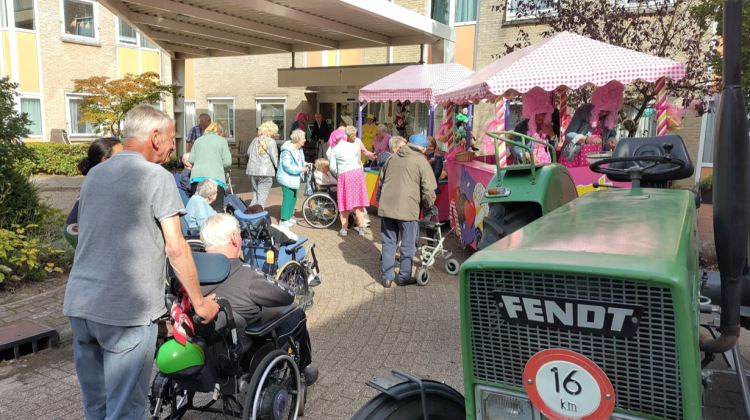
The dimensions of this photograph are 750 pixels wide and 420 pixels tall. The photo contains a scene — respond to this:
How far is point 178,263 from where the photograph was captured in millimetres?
2625

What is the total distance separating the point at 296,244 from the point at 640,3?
25.5 ft

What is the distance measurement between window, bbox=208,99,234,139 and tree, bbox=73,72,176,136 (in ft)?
22.4

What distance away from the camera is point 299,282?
5801mm

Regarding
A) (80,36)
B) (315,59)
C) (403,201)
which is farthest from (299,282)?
(80,36)

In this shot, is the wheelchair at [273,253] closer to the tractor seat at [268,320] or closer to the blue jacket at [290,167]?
the tractor seat at [268,320]

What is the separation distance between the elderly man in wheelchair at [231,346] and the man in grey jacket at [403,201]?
3.14m

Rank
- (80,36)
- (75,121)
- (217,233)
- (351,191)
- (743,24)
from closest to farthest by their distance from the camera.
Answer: (217,233) < (743,24) < (351,191) < (80,36) < (75,121)

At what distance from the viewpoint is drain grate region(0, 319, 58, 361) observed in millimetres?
4691

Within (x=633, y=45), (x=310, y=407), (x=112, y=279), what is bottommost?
(x=310, y=407)

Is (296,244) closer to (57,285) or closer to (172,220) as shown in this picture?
(57,285)

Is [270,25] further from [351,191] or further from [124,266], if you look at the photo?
[124,266]

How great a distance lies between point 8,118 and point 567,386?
283 inches

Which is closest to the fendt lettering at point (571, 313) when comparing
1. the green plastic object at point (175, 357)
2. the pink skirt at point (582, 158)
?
the green plastic object at point (175, 357)

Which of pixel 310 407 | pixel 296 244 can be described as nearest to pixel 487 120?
pixel 296 244
